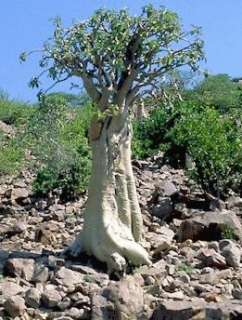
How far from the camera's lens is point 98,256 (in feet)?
30.8

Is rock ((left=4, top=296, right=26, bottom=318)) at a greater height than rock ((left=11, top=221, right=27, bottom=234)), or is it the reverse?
rock ((left=11, top=221, right=27, bottom=234))

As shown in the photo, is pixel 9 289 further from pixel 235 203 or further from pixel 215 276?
pixel 235 203

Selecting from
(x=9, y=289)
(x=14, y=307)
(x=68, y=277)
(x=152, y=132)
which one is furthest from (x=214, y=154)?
Answer: (x=152, y=132)

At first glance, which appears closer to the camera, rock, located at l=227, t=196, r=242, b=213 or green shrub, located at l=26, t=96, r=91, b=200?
rock, located at l=227, t=196, r=242, b=213

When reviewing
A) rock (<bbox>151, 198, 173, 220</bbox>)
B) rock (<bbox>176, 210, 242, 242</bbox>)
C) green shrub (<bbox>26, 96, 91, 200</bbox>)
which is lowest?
rock (<bbox>176, 210, 242, 242</bbox>)

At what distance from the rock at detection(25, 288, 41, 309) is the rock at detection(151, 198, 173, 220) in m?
3.61

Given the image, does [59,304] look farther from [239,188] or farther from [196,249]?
[239,188]

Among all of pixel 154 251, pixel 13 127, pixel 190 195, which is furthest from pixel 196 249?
pixel 13 127

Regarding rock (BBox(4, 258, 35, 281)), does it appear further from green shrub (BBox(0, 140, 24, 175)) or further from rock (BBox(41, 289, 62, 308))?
green shrub (BBox(0, 140, 24, 175))

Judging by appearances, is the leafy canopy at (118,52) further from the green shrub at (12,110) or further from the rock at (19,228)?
the green shrub at (12,110)

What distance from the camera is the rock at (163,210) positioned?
11920 mm

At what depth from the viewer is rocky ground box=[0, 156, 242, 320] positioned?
8156 mm

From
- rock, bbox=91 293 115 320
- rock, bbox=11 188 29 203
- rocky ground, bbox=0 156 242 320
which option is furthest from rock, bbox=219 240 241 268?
rock, bbox=11 188 29 203

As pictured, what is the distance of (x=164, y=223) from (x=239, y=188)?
78.3 inches
